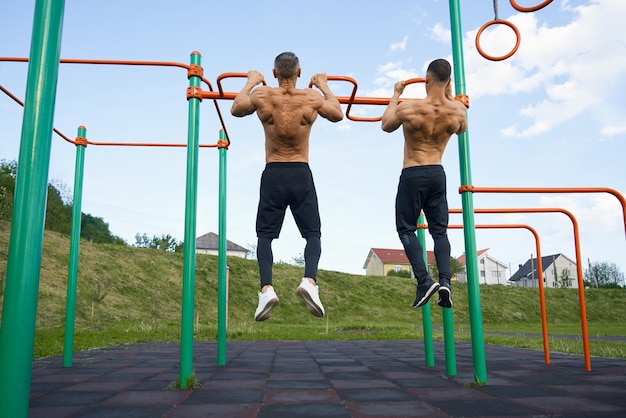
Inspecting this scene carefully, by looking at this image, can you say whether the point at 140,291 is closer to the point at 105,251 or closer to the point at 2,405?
the point at 105,251

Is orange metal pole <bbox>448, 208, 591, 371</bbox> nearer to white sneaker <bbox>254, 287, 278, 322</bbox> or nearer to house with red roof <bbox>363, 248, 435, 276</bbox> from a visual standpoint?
white sneaker <bbox>254, 287, 278, 322</bbox>

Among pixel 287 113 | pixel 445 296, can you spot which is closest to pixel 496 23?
pixel 287 113

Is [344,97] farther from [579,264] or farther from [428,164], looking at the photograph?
[579,264]

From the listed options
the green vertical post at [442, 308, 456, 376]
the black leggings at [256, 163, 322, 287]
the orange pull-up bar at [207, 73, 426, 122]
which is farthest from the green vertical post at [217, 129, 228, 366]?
the green vertical post at [442, 308, 456, 376]

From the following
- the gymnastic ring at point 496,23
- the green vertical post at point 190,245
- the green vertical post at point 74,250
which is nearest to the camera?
the green vertical post at point 190,245

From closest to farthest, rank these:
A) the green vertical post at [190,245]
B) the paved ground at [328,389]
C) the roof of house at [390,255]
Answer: the paved ground at [328,389]
the green vertical post at [190,245]
the roof of house at [390,255]

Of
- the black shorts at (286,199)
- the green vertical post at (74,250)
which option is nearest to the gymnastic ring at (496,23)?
the black shorts at (286,199)

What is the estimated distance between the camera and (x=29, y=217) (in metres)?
1.82

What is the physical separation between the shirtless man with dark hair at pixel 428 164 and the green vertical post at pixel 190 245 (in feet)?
5.18

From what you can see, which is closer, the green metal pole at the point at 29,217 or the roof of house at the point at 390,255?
the green metal pole at the point at 29,217

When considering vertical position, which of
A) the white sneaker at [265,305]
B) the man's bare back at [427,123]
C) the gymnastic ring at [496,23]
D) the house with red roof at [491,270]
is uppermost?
the house with red roof at [491,270]

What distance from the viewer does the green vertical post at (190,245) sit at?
356cm

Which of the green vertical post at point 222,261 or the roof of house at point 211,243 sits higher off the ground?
the roof of house at point 211,243

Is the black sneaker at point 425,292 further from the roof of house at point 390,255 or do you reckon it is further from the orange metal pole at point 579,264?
the roof of house at point 390,255
